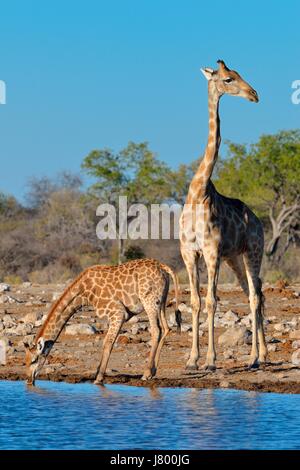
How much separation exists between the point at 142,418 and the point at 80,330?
542 centimetres

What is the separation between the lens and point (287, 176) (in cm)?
3791

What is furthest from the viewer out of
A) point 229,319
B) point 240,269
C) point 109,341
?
point 229,319

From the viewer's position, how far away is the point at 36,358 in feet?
42.4

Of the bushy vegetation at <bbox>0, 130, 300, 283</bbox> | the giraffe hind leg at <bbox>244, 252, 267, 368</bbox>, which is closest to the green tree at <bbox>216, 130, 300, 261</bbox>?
the bushy vegetation at <bbox>0, 130, 300, 283</bbox>

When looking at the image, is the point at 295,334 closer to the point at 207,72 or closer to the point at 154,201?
the point at 207,72

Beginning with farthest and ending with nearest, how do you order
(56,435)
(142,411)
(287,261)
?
(287,261)
(142,411)
(56,435)

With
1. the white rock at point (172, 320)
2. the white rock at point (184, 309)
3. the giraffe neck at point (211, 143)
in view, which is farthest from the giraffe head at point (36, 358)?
the white rock at point (184, 309)

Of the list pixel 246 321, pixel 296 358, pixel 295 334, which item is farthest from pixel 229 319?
pixel 296 358

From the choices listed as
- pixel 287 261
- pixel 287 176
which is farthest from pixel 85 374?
pixel 287 176

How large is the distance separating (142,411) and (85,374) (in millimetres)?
2318

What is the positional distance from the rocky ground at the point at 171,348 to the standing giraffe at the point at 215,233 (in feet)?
1.40

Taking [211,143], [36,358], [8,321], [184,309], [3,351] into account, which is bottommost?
[3,351]

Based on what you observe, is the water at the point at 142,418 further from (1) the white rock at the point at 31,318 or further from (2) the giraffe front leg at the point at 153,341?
(1) the white rock at the point at 31,318
